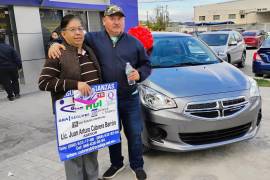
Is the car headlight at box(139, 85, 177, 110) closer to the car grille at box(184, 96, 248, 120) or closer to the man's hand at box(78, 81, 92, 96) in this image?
the car grille at box(184, 96, 248, 120)

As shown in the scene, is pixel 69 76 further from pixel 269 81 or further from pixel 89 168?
pixel 269 81

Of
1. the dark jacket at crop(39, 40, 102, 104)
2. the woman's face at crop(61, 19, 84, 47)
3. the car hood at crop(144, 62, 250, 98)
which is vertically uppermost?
the woman's face at crop(61, 19, 84, 47)

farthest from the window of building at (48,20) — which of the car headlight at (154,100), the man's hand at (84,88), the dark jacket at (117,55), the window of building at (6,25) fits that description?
the man's hand at (84,88)

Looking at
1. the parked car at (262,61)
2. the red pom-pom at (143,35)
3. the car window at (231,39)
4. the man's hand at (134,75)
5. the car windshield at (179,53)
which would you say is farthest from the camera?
the car window at (231,39)

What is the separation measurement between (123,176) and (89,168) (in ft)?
2.06

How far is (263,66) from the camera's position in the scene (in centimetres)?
919

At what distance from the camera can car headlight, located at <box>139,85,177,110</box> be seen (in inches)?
135

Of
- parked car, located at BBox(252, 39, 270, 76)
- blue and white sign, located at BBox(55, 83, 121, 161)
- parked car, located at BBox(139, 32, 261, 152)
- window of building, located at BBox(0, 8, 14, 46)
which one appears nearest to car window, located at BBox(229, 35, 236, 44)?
parked car, located at BBox(252, 39, 270, 76)

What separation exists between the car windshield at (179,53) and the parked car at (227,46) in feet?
18.1

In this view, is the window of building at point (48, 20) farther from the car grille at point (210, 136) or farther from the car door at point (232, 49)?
the car grille at point (210, 136)

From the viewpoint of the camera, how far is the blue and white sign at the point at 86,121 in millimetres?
2611

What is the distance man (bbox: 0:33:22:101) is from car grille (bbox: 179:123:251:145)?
5.53 meters

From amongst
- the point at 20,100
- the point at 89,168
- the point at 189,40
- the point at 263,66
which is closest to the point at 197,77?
the point at 189,40

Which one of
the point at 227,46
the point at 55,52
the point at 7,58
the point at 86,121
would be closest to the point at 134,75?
the point at 86,121
